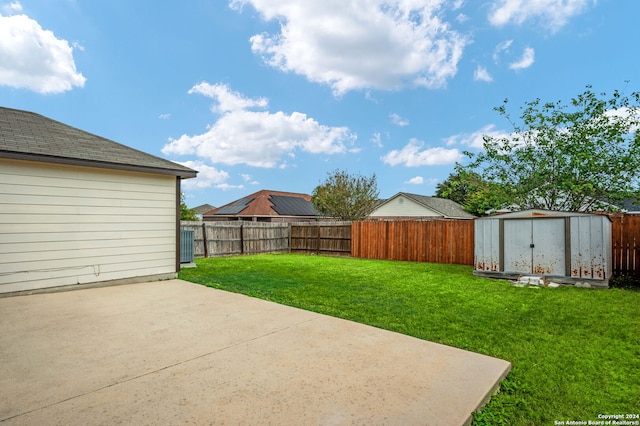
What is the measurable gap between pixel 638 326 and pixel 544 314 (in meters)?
0.96

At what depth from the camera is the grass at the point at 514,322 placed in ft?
7.47

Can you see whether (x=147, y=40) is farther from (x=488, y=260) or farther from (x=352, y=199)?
(x=352, y=199)

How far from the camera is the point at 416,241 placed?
452 inches

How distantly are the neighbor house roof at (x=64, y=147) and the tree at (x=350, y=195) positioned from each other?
594 inches

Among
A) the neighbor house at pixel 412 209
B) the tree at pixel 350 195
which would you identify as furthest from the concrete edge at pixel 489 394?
the neighbor house at pixel 412 209

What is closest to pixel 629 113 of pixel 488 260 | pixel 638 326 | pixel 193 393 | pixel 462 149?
pixel 462 149

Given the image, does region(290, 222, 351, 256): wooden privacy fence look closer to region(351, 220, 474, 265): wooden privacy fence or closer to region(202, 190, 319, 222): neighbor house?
region(351, 220, 474, 265): wooden privacy fence

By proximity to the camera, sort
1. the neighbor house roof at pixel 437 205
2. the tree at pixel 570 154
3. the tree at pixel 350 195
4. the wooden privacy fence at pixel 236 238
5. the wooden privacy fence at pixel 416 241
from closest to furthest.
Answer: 1. the tree at pixel 570 154
2. the wooden privacy fence at pixel 416 241
3. the wooden privacy fence at pixel 236 238
4. the tree at pixel 350 195
5. the neighbor house roof at pixel 437 205

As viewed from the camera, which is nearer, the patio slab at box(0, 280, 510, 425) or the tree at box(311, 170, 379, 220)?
the patio slab at box(0, 280, 510, 425)

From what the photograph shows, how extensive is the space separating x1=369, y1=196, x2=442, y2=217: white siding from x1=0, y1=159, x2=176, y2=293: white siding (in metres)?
20.7

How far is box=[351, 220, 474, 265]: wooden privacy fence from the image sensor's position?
10469mm

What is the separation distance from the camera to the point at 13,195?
519 centimetres

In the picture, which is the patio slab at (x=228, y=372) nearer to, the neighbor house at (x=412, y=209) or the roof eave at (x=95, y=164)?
the roof eave at (x=95, y=164)

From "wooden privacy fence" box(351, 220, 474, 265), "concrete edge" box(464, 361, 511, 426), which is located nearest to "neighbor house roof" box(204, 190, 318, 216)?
"wooden privacy fence" box(351, 220, 474, 265)
